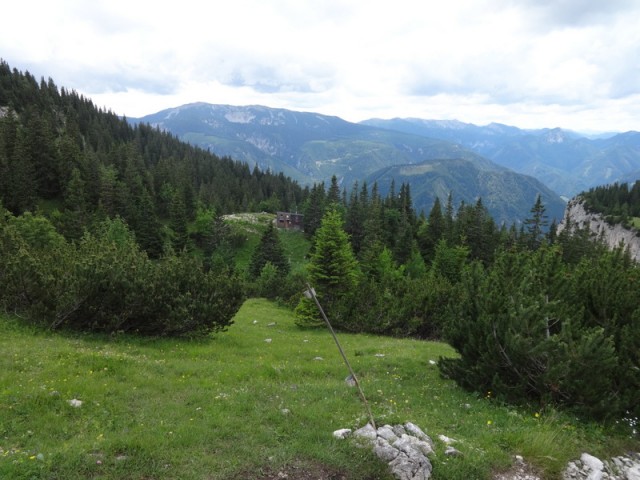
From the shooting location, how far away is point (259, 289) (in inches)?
2157

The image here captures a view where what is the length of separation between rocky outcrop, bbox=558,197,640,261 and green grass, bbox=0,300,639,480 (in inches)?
3772

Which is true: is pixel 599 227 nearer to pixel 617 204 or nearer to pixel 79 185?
pixel 617 204

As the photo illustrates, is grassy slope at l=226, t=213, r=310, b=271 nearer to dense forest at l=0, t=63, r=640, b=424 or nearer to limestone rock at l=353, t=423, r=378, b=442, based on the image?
dense forest at l=0, t=63, r=640, b=424

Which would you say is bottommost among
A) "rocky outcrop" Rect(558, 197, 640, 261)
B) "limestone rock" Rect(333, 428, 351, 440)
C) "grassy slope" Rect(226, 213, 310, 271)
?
"grassy slope" Rect(226, 213, 310, 271)

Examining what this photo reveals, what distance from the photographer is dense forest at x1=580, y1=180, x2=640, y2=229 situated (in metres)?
129

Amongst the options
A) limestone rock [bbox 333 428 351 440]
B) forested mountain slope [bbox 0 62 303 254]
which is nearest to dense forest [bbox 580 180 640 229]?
forested mountain slope [bbox 0 62 303 254]

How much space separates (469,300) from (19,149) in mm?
93578

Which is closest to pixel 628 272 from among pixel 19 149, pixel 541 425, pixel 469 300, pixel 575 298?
pixel 575 298

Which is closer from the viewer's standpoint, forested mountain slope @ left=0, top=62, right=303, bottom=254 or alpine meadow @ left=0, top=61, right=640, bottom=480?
alpine meadow @ left=0, top=61, right=640, bottom=480

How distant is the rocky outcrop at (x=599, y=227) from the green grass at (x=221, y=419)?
9582 centimetres

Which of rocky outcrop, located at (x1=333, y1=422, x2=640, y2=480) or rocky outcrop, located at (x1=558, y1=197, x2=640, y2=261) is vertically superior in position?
rocky outcrop, located at (x1=333, y1=422, x2=640, y2=480)

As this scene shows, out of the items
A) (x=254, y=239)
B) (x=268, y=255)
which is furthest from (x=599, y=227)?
(x=268, y=255)

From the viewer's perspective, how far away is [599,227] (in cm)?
13700

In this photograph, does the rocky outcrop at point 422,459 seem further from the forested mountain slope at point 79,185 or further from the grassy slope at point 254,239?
the grassy slope at point 254,239
